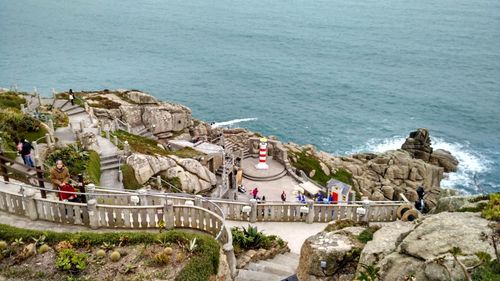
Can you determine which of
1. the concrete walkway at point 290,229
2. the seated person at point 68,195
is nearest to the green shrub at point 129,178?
the concrete walkway at point 290,229

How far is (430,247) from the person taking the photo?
12047 mm

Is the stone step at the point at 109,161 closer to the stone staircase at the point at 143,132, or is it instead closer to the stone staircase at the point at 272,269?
the stone staircase at the point at 272,269

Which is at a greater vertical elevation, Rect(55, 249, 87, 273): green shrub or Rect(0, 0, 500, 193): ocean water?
Rect(55, 249, 87, 273): green shrub

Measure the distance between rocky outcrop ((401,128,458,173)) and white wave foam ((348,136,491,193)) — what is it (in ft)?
4.81

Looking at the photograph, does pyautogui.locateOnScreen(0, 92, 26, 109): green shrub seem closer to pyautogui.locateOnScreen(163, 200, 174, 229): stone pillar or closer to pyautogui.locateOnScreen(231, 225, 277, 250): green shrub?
pyautogui.locateOnScreen(163, 200, 174, 229): stone pillar

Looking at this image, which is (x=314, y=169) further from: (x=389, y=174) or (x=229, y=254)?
(x=229, y=254)

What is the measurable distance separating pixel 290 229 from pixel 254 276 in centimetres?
614

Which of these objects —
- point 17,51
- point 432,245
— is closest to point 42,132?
point 432,245

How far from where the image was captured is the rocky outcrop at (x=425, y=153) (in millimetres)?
61094

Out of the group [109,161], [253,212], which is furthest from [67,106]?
[253,212]

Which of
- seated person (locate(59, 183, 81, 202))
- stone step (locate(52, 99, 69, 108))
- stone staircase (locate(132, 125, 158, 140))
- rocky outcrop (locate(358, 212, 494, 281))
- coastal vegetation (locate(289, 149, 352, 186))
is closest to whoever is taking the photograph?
rocky outcrop (locate(358, 212, 494, 281))

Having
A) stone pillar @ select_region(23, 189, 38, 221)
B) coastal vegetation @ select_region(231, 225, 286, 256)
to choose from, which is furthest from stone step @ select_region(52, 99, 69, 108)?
coastal vegetation @ select_region(231, 225, 286, 256)

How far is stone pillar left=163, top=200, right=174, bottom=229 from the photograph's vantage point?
1512 cm

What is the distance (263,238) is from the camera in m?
17.6
